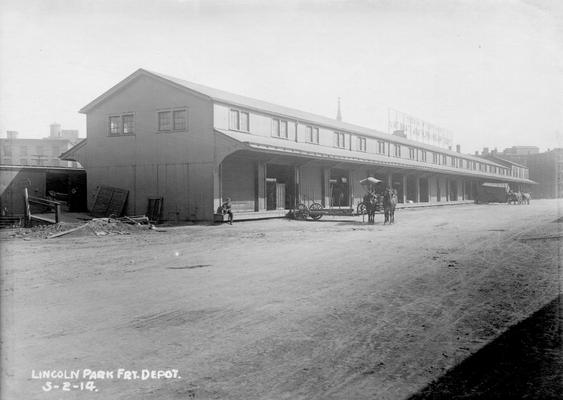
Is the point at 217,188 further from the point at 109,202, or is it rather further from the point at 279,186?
the point at 109,202

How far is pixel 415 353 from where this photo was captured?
4652 millimetres

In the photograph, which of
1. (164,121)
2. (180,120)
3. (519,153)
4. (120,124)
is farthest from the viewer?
(519,153)

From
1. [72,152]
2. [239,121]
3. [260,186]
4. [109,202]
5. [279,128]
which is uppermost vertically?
[279,128]

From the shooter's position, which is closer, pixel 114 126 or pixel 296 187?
pixel 114 126

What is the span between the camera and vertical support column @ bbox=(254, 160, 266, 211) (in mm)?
25297

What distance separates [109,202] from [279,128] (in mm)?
10782

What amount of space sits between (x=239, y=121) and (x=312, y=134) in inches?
331

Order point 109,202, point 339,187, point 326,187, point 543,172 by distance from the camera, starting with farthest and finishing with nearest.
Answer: point 543,172
point 339,187
point 326,187
point 109,202

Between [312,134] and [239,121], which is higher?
[312,134]

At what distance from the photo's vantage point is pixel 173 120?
24.0 meters

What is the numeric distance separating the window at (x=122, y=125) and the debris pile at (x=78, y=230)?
24.6 feet

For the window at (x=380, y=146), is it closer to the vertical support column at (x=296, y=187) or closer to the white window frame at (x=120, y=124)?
the vertical support column at (x=296, y=187)

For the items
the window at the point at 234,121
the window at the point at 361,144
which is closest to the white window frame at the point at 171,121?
the window at the point at 234,121

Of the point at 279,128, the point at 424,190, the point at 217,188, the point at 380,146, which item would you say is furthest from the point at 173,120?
the point at 424,190
